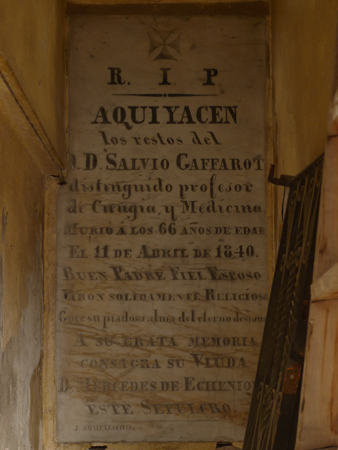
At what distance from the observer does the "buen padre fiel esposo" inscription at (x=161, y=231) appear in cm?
291

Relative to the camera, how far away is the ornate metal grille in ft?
5.82

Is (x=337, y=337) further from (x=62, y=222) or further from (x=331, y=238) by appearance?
(x=62, y=222)

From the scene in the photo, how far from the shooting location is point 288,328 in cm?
194

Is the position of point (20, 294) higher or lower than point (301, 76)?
lower

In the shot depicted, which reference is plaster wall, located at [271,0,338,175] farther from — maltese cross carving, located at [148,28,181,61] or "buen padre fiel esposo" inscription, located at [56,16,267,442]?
maltese cross carving, located at [148,28,181,61]

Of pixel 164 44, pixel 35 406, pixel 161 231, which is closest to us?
pixel 35 406

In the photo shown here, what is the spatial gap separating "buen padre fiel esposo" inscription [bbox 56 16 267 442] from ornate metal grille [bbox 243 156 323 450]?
0.62 metres

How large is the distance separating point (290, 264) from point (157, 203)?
3.39ft

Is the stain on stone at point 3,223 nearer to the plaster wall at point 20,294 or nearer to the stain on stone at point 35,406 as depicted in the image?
the plaster wall at point 20,294

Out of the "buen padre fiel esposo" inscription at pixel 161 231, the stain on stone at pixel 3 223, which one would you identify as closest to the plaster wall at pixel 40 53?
the "buen padre fiel esposo" inscription at pixel 161 231

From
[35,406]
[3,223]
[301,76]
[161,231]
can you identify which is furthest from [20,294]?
[301,76]

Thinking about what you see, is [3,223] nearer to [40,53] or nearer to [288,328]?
[40,53]

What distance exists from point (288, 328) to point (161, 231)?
1.21m

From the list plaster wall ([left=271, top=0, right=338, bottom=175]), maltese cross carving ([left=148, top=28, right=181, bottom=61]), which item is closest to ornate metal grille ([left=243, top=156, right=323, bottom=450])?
plaster wall ([left=271, top=0, right=338, bottom=175])
